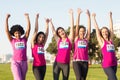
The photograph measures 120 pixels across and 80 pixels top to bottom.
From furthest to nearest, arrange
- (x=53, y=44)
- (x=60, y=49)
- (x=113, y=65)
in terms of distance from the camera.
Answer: (x=53, y=44), (x=60, y=49), (x=113, y=65)

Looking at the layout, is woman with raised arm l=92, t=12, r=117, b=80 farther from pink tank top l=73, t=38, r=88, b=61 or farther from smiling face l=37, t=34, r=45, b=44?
smiling face l=37, t=34, r=45, b=44

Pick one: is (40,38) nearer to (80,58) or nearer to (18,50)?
(18,50)

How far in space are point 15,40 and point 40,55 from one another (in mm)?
1022

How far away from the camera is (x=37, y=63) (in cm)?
1238

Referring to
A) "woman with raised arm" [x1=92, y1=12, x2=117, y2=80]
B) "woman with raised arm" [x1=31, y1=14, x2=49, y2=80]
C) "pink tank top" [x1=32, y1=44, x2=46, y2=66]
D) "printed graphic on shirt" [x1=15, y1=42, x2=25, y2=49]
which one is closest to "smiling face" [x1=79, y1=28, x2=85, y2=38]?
"woman with raised arm" [x1=92, y1=12, x2=117, y2=80]

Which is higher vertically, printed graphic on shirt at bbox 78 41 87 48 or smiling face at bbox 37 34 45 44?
smiling face at bbox 37 34 45 44

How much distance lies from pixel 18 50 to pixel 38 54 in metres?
0.80

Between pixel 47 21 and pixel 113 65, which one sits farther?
pixel 47 21

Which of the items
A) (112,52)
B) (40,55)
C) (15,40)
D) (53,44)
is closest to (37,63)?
(40,55)

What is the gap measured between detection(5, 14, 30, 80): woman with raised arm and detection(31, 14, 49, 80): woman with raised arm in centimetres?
45

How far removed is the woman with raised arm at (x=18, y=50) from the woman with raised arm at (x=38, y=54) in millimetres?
452

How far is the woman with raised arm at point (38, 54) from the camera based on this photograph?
12.3 m

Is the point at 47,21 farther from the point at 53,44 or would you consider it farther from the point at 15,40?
the point at 53,44

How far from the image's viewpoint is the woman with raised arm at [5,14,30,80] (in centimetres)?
1179
